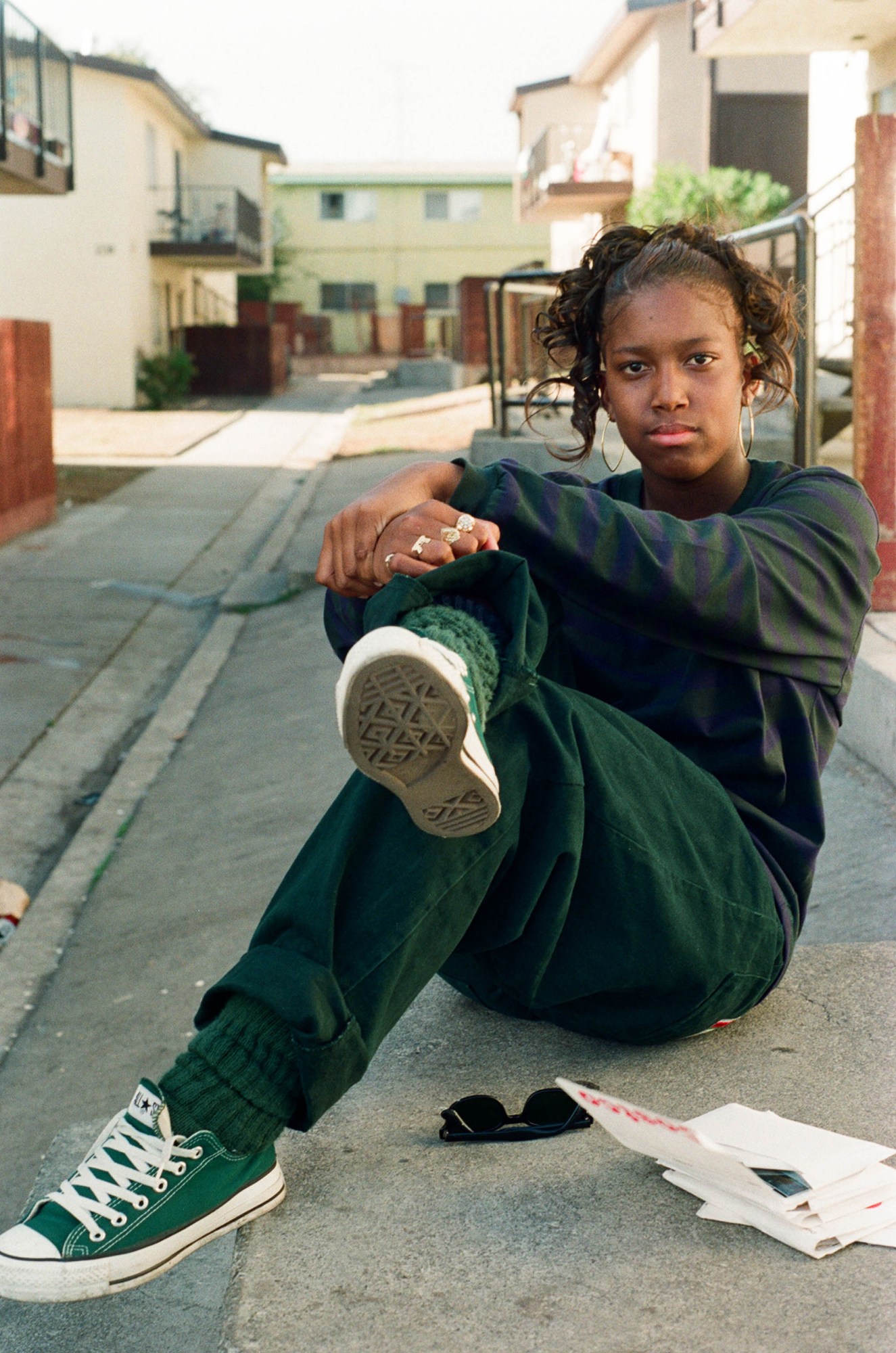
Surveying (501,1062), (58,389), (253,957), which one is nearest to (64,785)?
(501,1062)

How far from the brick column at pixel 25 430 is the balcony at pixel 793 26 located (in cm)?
587

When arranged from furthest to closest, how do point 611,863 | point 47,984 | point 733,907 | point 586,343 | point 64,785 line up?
point 64,785 < point 47,984 < point 586,343 < point 733,907 < point 611,863

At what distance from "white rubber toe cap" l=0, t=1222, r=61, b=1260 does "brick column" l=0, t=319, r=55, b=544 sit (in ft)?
30.7

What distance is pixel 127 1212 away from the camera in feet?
5.10

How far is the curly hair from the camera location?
6.85ft

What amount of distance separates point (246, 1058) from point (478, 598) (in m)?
0.58

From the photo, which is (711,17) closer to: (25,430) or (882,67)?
(882,67)

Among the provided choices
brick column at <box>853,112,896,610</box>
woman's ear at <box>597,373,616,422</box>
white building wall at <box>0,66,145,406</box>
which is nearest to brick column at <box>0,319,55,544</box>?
brick column at <box>853,112,896,610</box>

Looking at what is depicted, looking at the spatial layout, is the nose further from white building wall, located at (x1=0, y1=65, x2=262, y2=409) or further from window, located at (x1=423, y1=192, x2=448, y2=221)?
window, located at (x1=423, y1=192, x2=448, y2=221)

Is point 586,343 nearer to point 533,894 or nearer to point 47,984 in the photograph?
point 533,894

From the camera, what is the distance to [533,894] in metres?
1.67

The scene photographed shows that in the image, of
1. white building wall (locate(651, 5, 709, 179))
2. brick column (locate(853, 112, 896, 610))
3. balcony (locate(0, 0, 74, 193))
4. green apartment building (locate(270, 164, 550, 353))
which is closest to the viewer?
brick column (locate(853, 112, 896, 610))

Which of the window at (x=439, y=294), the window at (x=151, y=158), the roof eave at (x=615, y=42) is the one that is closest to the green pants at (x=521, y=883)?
the roof eave at (x=615, y=42)

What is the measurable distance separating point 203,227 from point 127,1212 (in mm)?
29320
